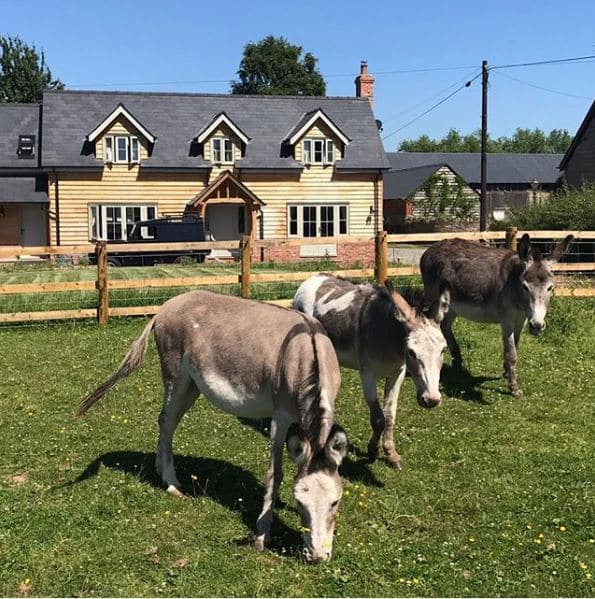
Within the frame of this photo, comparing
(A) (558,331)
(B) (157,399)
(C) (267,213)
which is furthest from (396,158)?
(B) (157,399)

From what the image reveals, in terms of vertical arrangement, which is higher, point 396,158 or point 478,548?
point 396,158

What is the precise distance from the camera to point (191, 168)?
29953 millimetres

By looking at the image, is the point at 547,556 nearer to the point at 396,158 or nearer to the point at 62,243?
the point at 62,243

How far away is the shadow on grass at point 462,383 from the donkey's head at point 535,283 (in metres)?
0.98

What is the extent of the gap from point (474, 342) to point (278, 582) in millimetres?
7069

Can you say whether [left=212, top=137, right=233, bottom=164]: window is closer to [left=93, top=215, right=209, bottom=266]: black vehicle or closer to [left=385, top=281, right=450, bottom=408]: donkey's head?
[left=93, top=215, right=209, bottom=266]: black vehicle

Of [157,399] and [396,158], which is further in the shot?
[396,158]

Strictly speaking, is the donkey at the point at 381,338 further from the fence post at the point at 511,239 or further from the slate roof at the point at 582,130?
the slate roof at the point at 582,130

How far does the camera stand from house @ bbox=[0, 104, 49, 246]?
95.8 feet

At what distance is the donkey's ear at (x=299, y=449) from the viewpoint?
13.5ft

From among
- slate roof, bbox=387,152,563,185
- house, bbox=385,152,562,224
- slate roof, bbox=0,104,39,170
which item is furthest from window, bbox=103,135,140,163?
slate roof, bbox=387,152,563,185

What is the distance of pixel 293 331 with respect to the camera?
4.94 meters

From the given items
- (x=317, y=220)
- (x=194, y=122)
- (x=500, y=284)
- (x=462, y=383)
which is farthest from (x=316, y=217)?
(x=462, y=383)

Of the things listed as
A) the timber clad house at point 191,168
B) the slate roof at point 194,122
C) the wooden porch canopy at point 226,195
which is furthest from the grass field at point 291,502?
the slate roof at point 194,122
